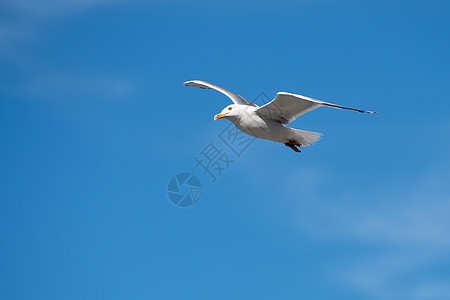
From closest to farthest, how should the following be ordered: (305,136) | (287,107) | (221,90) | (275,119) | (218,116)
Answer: (287,107) → (275,119) → (305,136) → (218,116) → (221,90)

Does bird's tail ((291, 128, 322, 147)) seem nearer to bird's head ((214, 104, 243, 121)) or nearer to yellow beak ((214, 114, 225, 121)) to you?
bird's head ((214, 104, 243, 121))

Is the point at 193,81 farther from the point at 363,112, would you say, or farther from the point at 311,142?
the point at 363,112

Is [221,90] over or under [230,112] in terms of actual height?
over

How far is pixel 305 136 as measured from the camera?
42.9 ft

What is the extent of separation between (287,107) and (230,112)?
1426 millimetres

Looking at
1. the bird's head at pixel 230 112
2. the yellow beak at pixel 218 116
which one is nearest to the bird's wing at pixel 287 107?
the bird's head at pixel 230 112

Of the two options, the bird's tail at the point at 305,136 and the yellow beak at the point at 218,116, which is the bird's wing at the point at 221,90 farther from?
the bird's tail at the point at 305,136

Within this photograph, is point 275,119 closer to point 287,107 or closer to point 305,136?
point 287,107

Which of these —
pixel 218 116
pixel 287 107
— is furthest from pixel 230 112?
pixel 287 107

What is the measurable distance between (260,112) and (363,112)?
263cm

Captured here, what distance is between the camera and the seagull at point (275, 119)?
1231 cm

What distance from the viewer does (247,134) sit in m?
13.0

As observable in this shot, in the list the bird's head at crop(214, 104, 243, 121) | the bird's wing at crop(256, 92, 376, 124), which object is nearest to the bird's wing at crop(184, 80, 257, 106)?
the bird's head at crop(214, 104, 243, 121)

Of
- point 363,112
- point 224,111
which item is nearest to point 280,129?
point 224,111
